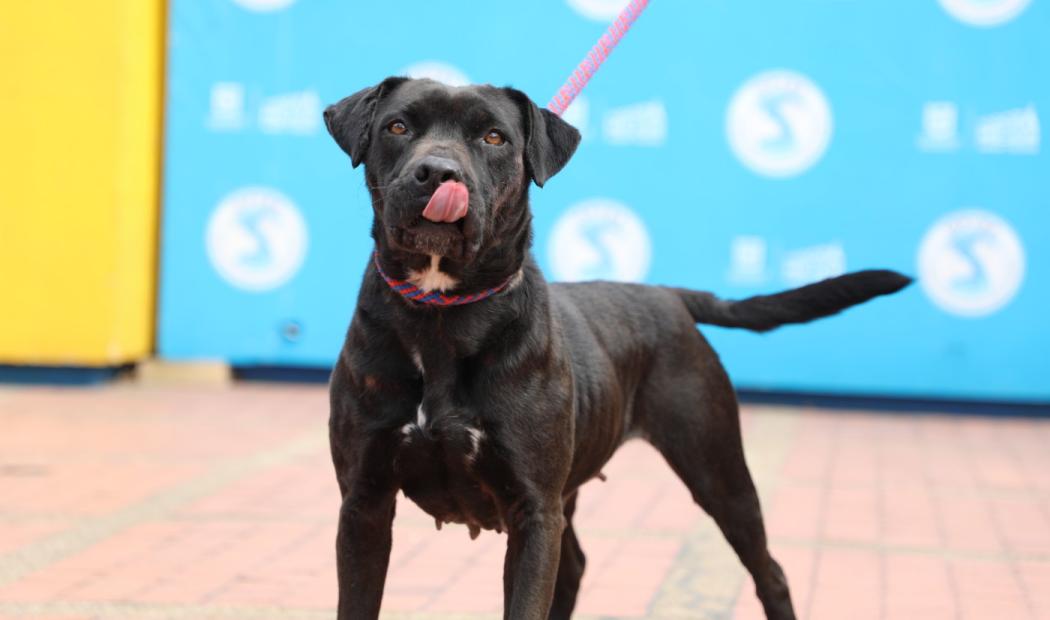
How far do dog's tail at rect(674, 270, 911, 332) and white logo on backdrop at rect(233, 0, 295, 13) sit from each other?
6.73 meters

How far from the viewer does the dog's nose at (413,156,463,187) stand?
3.35 metres

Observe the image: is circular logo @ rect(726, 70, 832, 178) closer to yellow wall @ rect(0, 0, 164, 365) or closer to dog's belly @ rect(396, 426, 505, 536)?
yellow wall @ rect(0, 0, 164, 365)

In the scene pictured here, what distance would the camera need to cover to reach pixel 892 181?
10367 mm

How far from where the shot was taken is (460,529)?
21.2 ft

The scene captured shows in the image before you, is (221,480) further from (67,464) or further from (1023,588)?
(1023,588)

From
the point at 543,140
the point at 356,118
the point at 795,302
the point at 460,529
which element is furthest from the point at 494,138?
the point at 460,529

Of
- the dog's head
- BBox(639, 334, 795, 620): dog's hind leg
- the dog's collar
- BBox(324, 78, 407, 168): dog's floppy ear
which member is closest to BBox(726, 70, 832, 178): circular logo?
BBox(639, 334, 795, 620): dog's hind leg

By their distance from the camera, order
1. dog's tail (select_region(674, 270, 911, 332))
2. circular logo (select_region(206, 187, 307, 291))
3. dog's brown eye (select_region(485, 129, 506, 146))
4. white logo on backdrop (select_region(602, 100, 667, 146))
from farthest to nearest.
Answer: circular logo (select_region(206, 187, 307, 291)) < white logo on backdrop (select_region(602, 100, 667, 146)) < dog's tail (select_region(674, 270, 911, 332)) < dog's brown eye (select_region(485, 129, 506, 146))

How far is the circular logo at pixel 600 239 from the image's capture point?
10.7 metres

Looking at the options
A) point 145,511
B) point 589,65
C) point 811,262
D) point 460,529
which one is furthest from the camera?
point 811,262

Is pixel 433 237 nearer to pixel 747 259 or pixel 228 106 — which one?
pixel 747 259

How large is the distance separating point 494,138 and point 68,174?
7601 millimetres

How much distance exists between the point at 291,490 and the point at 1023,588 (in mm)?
3544

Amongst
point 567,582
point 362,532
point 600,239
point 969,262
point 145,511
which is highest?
point 362,532
